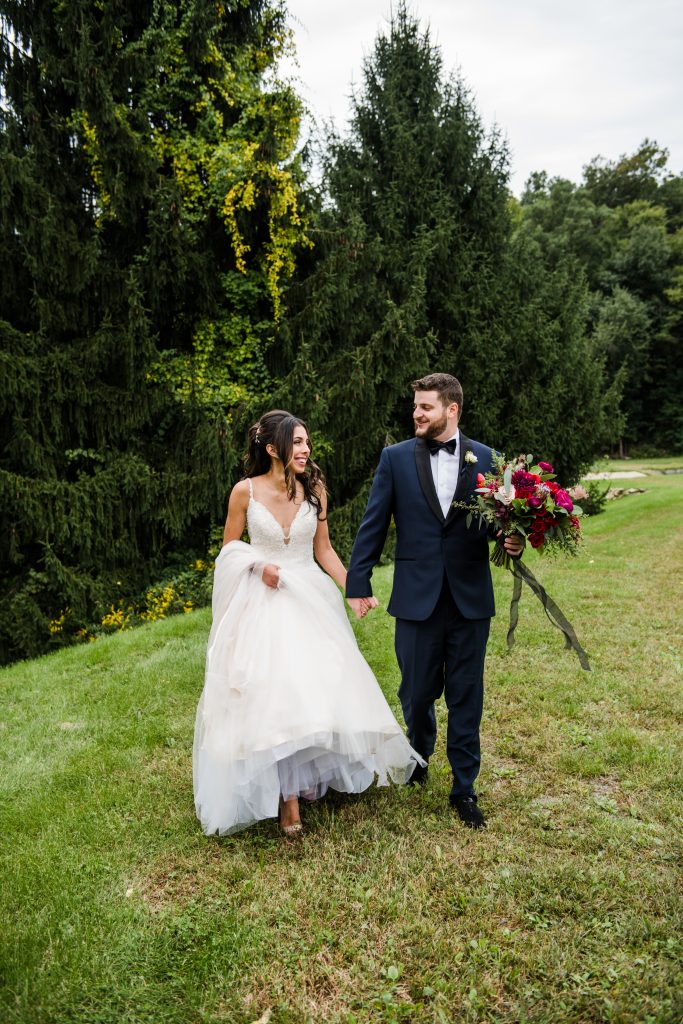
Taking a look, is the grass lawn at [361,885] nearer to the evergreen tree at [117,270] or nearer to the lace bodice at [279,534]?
the lace bodice at [279,534]

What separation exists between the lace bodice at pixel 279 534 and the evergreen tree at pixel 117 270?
22.1 feet

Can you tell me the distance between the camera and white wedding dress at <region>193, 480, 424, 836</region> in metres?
3.64

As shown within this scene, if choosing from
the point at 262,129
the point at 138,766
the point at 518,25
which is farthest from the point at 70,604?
the point at 518,25

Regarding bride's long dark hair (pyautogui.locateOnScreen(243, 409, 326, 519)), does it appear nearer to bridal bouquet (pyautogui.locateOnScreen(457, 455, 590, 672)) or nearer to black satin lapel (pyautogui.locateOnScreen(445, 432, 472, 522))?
black satin lapel (pyautogui.locateOnScreen(445, 432, 472, 522))

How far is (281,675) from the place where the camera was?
3.75 metres

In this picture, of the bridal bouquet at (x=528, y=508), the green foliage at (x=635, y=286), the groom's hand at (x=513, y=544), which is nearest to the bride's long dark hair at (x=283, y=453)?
the bridal bouquet at (x=528, y=508)

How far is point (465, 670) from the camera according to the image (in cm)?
388

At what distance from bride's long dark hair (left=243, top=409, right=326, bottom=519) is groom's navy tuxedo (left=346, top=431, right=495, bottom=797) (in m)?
0.50

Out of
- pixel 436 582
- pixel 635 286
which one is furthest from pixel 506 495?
pixel 635 286

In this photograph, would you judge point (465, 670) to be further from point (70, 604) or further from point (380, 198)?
point (380, 198)

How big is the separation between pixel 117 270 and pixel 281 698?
901 centimetres

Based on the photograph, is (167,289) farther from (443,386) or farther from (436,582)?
(436,582)

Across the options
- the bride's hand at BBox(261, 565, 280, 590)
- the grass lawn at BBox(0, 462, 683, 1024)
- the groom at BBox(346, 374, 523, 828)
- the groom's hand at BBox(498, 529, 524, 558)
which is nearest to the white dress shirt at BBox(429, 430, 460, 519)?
the groom at BBox(346, 374, 523, 828)

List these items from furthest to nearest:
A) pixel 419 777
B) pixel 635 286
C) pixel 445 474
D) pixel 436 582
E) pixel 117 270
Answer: pixel 635 286
pixel 117 270
pixel 419 777
pixel 445 474
pixel 436 582
